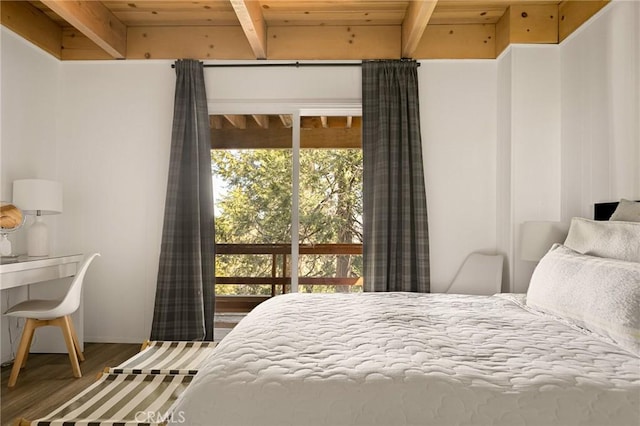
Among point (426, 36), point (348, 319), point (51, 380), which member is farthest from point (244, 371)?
point (426, 36)

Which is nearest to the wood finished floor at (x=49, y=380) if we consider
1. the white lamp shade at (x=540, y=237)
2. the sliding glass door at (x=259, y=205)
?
the sliding glass door at (x=259, y=205)

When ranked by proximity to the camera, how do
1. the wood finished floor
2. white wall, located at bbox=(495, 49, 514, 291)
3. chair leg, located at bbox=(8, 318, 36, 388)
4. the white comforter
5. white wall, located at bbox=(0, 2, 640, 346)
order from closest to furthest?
the white comforter → the wood finished floor → chair leg, located at bbox=(8, 318, 36, 388) → white wall, located at bbox=(495, 49, 514, 291) → white wall, located at bbox=(0, 2, 640, 346)

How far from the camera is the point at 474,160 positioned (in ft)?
14.2

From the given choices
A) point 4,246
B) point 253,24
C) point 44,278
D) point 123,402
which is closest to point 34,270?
point 44,278

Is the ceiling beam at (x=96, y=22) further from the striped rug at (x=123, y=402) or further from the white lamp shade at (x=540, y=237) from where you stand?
the white lamp shade at (x=540, y=237)

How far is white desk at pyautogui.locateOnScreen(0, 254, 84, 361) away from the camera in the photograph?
3256 mm

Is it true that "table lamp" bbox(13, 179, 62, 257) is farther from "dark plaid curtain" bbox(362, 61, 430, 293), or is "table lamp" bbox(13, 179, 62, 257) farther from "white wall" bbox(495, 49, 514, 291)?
"white wall" bbox(495, 49, 514, 291)

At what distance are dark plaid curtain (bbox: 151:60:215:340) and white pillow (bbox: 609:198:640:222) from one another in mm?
2982

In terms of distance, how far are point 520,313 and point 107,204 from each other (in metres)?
3.55

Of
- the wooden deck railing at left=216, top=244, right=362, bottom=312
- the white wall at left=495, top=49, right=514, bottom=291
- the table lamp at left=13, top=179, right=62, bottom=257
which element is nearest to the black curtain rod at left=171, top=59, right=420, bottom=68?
the white wall at left=495, top=49, right=514, bottom=291

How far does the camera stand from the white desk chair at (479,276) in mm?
3990

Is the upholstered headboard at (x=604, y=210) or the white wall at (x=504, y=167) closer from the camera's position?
the upholstered headboard at (x=604, y=210)

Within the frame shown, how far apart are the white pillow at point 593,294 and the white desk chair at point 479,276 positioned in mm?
1621

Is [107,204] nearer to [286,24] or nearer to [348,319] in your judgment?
[286,24]
